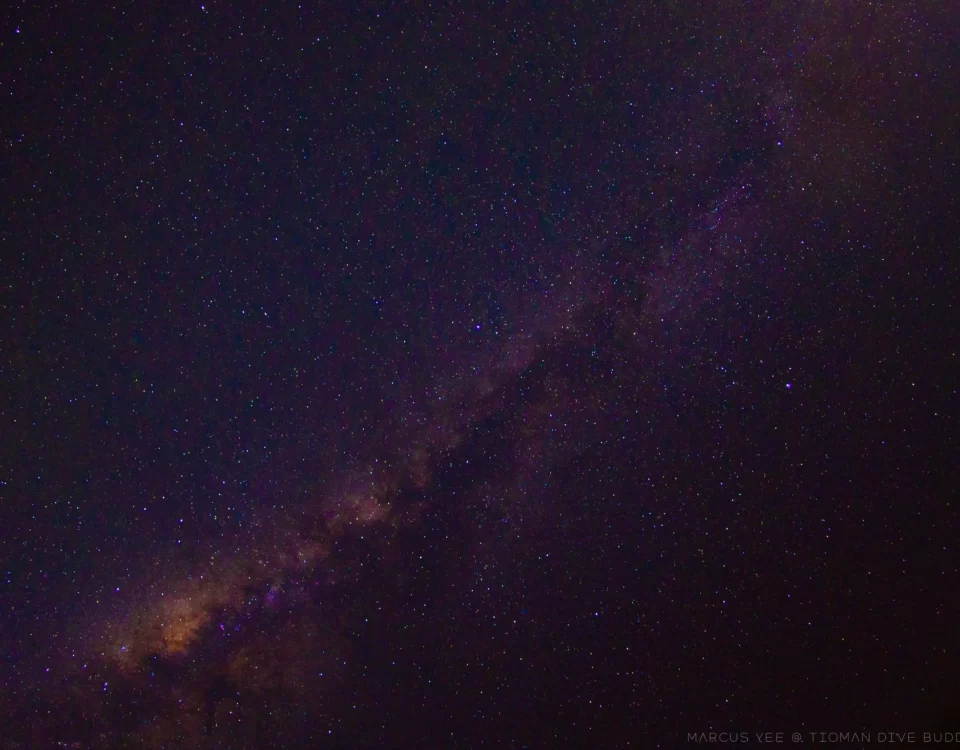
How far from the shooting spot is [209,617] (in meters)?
3.00

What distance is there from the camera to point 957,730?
427 centimetres

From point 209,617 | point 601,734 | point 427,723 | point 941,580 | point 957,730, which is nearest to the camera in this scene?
point 209,617

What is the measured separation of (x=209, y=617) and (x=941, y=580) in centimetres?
554

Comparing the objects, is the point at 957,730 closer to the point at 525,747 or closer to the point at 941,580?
the point at 941,580

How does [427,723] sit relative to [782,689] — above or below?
above

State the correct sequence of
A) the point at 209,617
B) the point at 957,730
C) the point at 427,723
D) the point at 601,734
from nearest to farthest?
the point at 209,617, the point at 427,723, the point at 601,734, the point at 957,730

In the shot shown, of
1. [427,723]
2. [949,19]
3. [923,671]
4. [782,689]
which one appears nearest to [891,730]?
[923,671]

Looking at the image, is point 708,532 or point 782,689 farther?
point 782,689

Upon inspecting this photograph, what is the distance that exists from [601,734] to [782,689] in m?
1.53

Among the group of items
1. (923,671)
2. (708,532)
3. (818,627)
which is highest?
(708,532)

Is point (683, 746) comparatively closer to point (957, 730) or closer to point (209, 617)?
point (957, 730)

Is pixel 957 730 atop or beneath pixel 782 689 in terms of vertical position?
beneath

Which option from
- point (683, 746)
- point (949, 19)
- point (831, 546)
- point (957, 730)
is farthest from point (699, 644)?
point (949, 19)

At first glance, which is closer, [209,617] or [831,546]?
[209,617]
